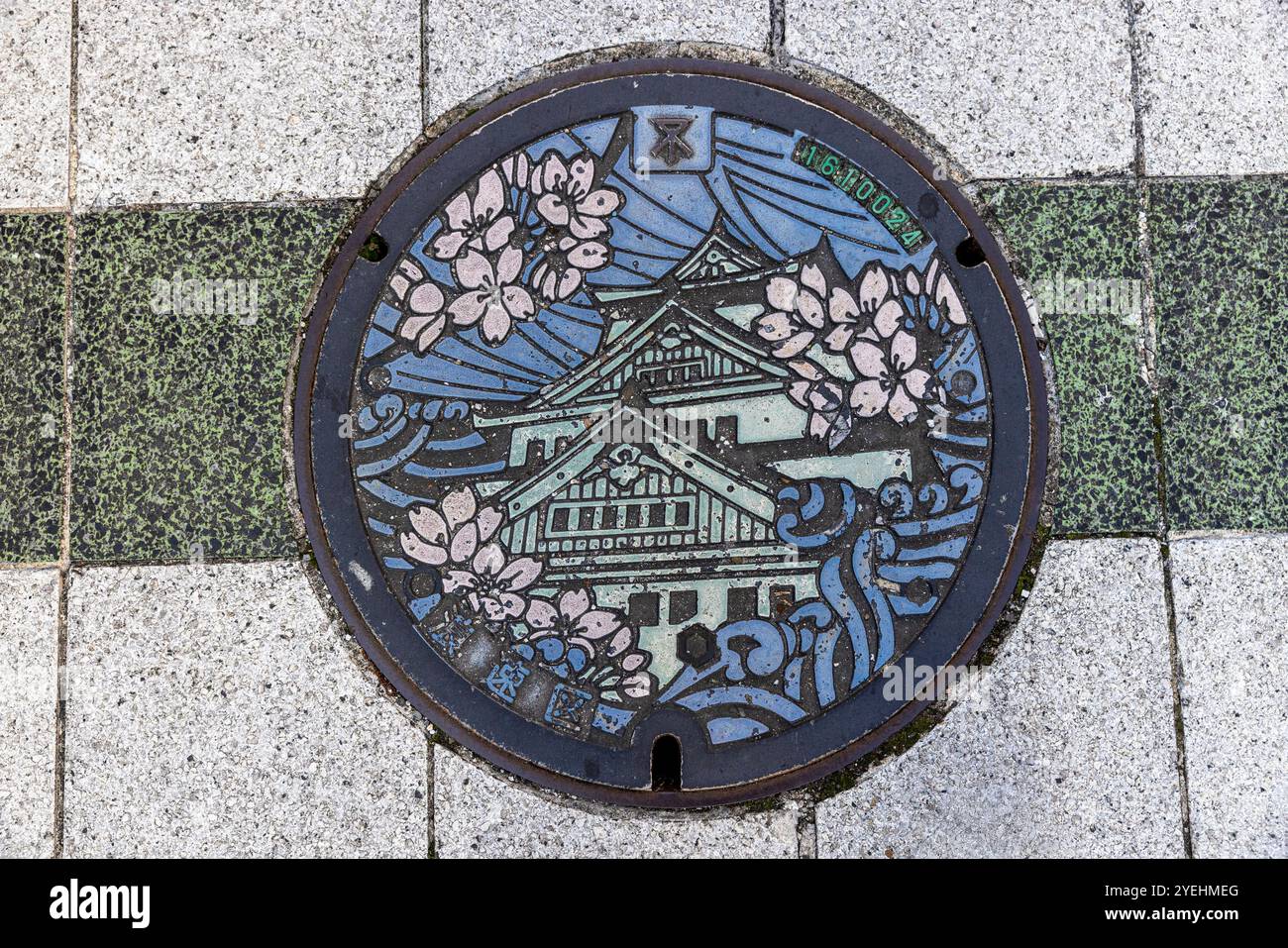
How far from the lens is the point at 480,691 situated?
264cm

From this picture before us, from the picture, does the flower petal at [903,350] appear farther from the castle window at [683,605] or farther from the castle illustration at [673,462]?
the castle window at [683,605]

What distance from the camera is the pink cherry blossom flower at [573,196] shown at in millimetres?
2701

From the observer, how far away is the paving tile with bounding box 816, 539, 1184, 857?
2.60 meters

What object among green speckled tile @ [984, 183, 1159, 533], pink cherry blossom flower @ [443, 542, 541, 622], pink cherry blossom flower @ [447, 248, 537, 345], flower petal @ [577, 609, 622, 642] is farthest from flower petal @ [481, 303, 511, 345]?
green speckled tile @ [984, 183, 1159, 533]

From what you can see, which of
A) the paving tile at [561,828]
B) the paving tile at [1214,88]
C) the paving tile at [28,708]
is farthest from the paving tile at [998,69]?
the paving tile at [28,708]

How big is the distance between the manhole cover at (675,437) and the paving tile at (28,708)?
0.84m

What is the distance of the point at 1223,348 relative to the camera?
272 cm

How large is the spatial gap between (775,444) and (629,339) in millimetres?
496

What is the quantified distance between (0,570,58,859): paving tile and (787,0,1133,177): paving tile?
2707 millimetres

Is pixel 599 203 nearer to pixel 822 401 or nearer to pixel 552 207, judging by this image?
pixel 552 207

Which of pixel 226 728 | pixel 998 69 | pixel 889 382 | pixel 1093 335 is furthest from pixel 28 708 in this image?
pixel 998 69

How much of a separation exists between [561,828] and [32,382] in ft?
6.60

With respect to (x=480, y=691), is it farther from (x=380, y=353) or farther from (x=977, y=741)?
(x=977, y=741)

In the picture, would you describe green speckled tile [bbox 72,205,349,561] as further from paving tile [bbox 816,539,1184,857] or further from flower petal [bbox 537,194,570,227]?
paving tile [bbox 816,539,1184,857]
